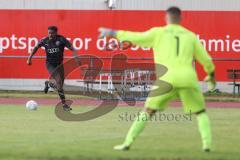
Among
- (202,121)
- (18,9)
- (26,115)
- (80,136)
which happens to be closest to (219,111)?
(26,115)

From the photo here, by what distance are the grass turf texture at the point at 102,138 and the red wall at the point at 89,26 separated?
32.7 feet

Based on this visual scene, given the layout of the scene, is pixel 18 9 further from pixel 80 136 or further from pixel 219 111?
pixel 80 136

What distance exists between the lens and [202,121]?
10367 mm

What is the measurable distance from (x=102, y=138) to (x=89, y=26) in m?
15.6

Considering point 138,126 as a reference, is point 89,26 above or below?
above

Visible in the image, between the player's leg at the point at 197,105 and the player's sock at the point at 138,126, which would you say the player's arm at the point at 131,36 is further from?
the player's sock at the point at 138,126

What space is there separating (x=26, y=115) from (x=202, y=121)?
25.0 feet

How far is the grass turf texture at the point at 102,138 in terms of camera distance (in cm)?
1027

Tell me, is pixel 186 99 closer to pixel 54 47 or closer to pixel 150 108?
pixel 150 108

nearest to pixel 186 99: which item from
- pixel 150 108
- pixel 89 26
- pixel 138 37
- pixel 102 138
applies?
pixel 150 108

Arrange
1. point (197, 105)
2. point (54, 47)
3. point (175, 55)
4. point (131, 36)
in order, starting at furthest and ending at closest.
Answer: point (54, 47)
point (197, 105)
point (175, 55)
point (131, 36)

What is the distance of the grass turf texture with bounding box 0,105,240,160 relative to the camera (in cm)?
1027

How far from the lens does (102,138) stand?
12.5 meters

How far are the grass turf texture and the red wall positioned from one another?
9.97 meters
